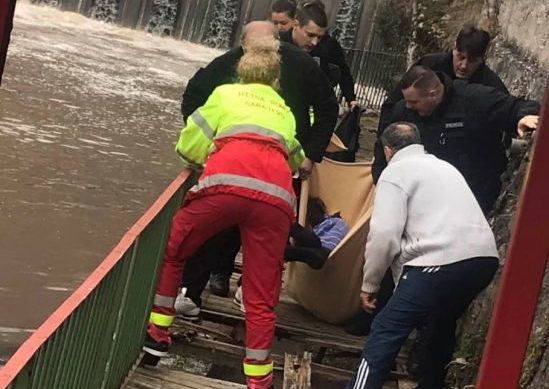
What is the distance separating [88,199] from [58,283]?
9.01 feet

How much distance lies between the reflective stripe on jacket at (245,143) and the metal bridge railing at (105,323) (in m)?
0.32

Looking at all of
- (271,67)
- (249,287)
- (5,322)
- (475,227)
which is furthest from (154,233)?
(5,322)

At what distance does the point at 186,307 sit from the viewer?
6781 millimetres

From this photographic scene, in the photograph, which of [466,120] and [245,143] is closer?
[245,143]

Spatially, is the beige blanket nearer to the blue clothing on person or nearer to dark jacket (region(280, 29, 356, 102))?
the blue clothing on person

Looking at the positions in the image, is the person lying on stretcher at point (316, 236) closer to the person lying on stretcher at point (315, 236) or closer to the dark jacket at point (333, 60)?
the person lying on stretcher at point (315, 236)

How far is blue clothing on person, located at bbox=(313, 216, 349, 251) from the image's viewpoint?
6855mm

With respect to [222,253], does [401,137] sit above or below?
above

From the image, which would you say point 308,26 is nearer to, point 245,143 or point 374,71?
point 245,143

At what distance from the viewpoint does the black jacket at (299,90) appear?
6.20m

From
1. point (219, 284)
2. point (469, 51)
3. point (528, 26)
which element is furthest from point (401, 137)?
point (528, 26)

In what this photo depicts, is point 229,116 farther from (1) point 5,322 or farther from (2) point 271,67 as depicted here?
(1) point 5,322

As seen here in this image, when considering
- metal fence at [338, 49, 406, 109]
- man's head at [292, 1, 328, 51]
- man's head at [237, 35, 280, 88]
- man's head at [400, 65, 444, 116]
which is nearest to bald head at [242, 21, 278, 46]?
man's head at [237, 35, 280, 88]

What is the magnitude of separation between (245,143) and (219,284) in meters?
2.10
